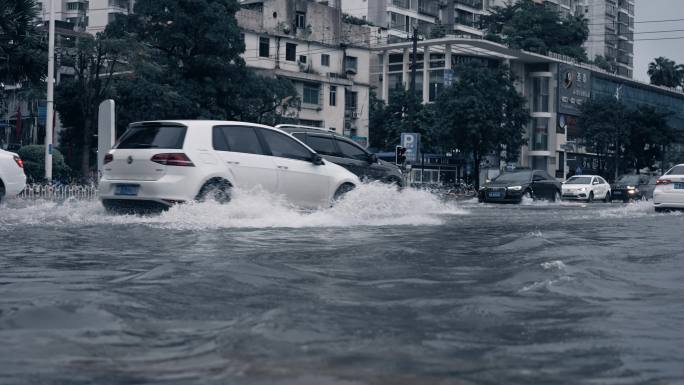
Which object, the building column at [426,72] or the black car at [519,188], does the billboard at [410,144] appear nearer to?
the black car at [519,188]

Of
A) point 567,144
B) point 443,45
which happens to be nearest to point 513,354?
point 443,45

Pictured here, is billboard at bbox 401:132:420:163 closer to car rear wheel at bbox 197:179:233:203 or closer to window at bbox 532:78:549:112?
car rear wheel at bbox 197:179:233:203

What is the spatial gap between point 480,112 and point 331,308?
3864 cm

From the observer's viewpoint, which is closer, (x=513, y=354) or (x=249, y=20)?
(x=513, y=354)

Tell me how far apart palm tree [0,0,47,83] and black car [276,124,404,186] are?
46.0 ft

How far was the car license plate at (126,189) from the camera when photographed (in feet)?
35.2

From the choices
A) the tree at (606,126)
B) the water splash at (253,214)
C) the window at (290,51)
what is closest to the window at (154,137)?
the water splash at (253,214)

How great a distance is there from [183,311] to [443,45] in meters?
57.6

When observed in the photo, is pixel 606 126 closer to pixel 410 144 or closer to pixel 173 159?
pixel 410 144

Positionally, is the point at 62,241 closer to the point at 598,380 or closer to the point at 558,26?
the point at 598,380

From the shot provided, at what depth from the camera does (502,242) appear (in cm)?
951

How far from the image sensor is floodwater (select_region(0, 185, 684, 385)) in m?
3.49

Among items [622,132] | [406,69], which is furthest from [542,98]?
[406,69]

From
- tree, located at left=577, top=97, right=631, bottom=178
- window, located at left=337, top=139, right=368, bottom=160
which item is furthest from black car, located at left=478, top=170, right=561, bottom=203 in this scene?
tree, located at left=577, top=97, right=631, bottom=178
